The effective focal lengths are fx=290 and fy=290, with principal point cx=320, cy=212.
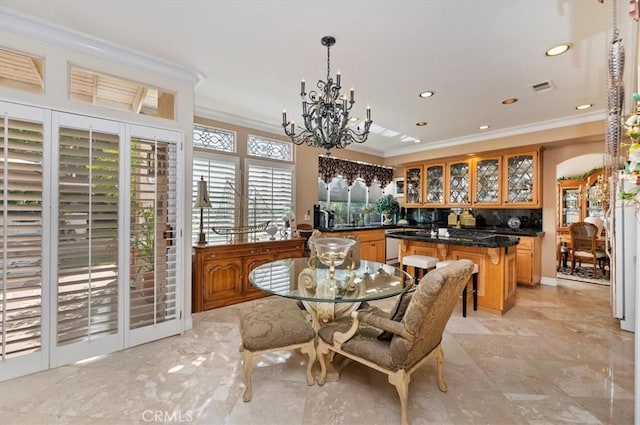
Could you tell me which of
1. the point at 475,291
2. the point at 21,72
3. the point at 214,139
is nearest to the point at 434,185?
the point at 475,291

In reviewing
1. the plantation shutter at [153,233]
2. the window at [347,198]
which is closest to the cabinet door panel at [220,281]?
the plantation shutter at [153,233]

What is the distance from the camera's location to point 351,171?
629cm

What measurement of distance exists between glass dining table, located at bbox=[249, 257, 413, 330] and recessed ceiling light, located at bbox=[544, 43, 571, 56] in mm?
2312

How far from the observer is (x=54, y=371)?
2.32 m

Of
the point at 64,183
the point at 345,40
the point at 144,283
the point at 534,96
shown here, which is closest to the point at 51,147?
the point at 64,183

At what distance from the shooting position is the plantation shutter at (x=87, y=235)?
2.38 metres

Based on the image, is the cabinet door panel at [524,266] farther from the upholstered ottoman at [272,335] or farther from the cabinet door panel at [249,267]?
the upholstered ottoman at [272,335]

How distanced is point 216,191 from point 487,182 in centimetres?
489

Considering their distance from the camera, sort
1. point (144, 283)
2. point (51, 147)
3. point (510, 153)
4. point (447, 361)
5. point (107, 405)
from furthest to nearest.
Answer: point (510, 153), point (144, 283), point (447, 361), point (51, 147), point (107, 405)

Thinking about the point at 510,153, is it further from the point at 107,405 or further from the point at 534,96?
the point at 107,405

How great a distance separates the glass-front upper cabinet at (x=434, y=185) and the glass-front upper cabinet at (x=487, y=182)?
2.20 feet

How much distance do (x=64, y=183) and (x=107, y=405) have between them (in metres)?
1.72

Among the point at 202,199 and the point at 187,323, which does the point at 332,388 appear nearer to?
the point at 187,323

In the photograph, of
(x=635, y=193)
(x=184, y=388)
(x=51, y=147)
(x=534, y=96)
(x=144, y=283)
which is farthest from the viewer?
(x=534, y=96)
